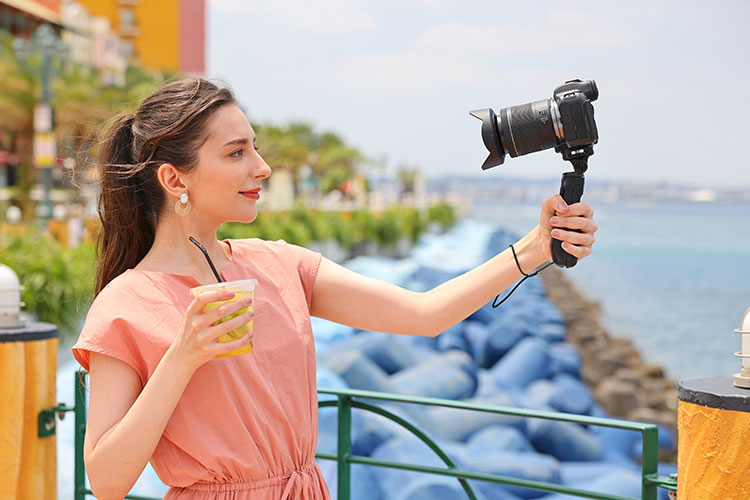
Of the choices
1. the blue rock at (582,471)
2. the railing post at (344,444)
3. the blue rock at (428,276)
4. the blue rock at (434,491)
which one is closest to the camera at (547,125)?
the railing post at (344,444)

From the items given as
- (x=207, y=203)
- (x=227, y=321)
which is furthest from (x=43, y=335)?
(x=227, y=321)

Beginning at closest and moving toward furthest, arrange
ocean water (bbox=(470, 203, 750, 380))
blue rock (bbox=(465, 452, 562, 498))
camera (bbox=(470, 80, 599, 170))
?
camera (bbox=(470, 80, 599, 170)) < blue rock (bbox=(465, 452, 562, 498)) < ocean water (bbox=(470, 203, 750, 380))

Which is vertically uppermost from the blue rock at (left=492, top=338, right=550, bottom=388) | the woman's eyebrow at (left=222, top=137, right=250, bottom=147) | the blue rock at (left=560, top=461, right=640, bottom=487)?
the woman's eyebrow at (left=222, top=137, right=250, bottom=147)

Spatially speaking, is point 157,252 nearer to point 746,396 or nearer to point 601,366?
point 746,396

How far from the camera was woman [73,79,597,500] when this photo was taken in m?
1.60

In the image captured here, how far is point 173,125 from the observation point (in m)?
1.75

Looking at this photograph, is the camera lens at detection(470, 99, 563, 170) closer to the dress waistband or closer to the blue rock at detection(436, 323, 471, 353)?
the dress waistband

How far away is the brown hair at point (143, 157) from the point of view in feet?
5.78

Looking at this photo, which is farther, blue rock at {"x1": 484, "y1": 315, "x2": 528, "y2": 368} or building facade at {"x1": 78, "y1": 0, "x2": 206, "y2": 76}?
building facade at {"x1": 78, "y1": 0, "x2": 206, "y2": 76}

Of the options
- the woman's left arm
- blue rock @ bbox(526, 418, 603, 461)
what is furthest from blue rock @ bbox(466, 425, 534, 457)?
the woman's left arm

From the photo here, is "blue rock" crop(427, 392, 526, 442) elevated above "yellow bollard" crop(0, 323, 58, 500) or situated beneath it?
situated beneath

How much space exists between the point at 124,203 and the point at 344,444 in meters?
1.14

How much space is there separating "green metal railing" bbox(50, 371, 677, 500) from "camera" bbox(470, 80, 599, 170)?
2.61ft

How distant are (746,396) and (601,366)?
12.0 meters
